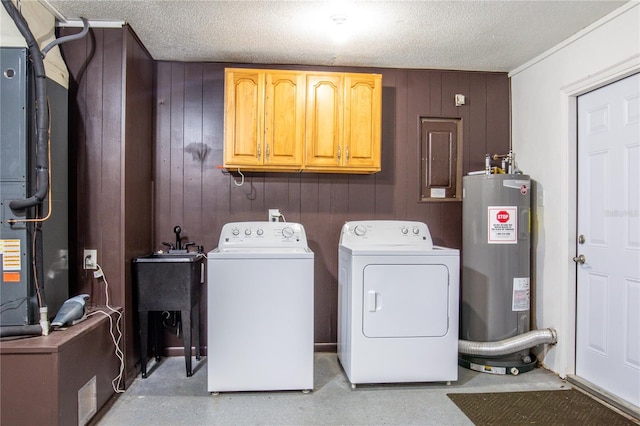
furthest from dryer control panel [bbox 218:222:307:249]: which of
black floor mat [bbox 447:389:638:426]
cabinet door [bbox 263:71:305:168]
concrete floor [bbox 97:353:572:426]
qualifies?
black floor mat [bbox 447:389:638:426]

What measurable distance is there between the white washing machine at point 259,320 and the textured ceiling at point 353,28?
1.49m

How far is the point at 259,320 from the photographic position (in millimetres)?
2496

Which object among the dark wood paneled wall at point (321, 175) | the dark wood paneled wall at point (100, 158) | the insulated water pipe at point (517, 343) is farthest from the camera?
the dark wood paneled wall at point (321, 175)

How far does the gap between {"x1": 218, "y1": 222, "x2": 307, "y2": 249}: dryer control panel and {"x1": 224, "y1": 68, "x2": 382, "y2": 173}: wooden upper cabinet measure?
0.46 m

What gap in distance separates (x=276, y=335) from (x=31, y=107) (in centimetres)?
185

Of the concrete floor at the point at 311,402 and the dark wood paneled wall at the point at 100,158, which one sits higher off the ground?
the dark wood paneled wall at the point at 100,158

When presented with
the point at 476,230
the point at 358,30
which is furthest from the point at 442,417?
the point at 358,30

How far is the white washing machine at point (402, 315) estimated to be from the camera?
2604 mm

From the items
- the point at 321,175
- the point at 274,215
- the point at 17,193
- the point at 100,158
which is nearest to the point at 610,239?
the point at 321,175

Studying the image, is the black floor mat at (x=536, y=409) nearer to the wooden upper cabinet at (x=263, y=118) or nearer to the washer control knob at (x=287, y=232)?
the washer control knob at (x=287, y=232)

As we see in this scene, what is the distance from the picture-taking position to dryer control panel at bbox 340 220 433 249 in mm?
3049

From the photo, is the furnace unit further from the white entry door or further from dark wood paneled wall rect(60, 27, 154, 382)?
the white entry door

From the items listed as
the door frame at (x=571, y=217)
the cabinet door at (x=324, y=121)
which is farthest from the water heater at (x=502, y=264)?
the cabinet door at (x=324, y=121)

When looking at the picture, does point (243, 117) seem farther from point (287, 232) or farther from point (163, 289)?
point (163, 289)
